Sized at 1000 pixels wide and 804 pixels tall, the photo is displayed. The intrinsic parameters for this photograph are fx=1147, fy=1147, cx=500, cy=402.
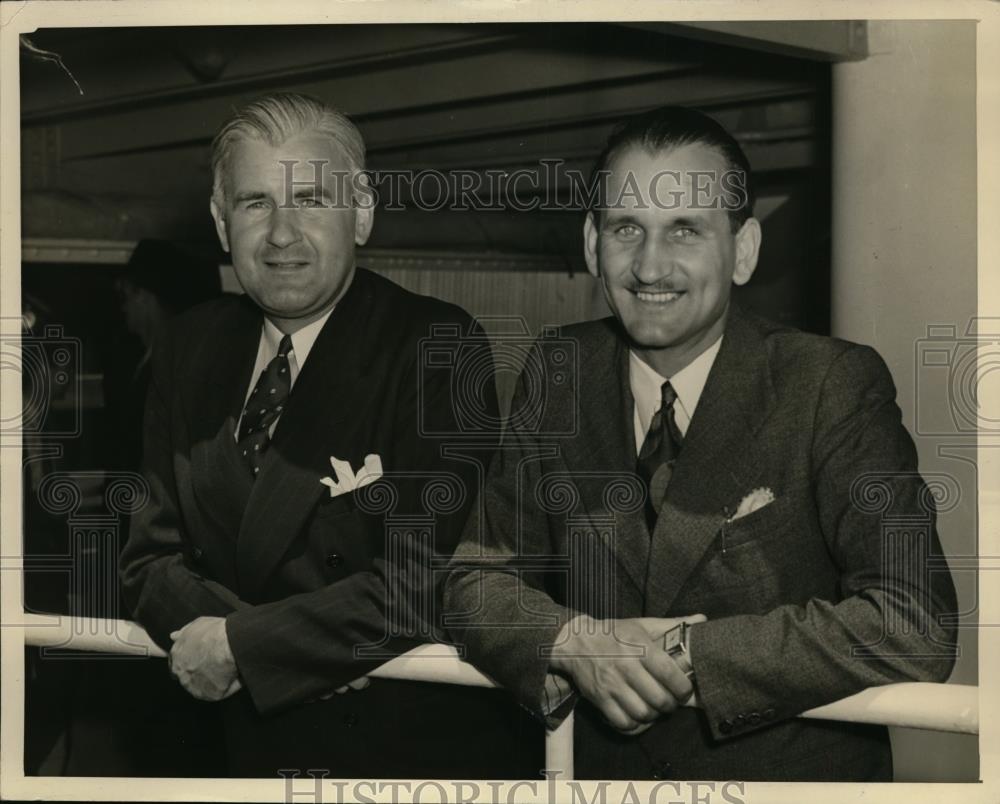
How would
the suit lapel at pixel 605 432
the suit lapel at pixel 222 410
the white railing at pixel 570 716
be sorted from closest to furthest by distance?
1. the white railing at pixel 570 716
2. the suit lapel at pixel 605 432
3. the suit lapel at pixel 222 410

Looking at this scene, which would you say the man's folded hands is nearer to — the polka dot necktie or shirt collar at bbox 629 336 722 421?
shirt collar at bbox 629 336 722 421

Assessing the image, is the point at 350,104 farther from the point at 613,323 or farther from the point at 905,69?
the point at 905,69

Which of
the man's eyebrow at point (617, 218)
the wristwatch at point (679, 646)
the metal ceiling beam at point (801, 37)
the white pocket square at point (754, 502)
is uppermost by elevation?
the metal ceiling beam at point (801, 37)

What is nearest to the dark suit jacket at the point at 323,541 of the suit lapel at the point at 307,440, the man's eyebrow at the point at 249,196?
the suit lapel at the point at 307,440

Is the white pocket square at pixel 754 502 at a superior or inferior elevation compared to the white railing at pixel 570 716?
superior

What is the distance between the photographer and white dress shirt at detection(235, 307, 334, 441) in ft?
7.67

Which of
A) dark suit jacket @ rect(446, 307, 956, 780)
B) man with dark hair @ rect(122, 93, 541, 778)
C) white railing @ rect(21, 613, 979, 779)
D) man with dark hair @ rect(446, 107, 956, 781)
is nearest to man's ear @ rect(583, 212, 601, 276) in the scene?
man with dark hair @ rect(446, 107, 956, 781)

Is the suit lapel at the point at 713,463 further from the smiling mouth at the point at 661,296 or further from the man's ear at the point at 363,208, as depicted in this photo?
the man's ear at the point at 363,208

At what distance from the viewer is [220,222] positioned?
2338mm

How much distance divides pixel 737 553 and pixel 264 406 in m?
0.98

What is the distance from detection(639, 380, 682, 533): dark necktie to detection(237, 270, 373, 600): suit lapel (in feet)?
1.93

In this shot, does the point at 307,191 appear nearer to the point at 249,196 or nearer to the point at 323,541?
the point at 249,196

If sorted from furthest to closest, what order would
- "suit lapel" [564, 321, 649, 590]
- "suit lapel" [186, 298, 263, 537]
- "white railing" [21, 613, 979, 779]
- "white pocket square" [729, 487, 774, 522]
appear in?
"suit lapel" [186, 298, 263, 537] < "suit lapel" [564, 321, 649, 590] < "white pocket square" [729, 487, 774, 522] < "white railing" [21, 613, 979, 779]

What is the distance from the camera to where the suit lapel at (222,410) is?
7.62 ft
